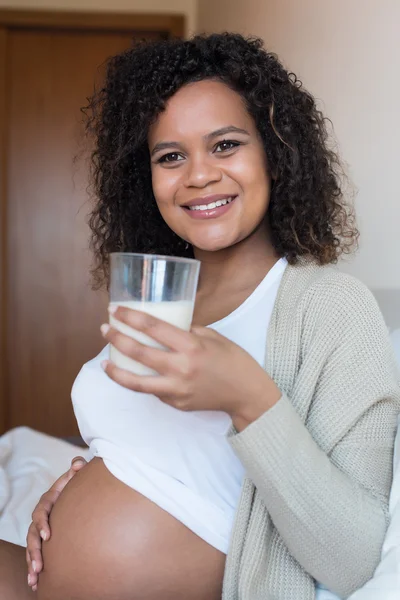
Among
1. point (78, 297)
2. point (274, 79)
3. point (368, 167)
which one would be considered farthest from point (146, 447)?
point (78, 297)

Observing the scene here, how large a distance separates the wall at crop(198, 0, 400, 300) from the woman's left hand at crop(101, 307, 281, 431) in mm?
628

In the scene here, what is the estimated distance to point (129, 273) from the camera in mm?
823

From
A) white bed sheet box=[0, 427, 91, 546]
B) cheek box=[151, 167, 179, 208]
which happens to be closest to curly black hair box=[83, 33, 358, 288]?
cheek box=[151, 167, 179, 208]

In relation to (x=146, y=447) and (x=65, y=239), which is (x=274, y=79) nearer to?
(x=146, y=447)

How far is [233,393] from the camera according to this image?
81 cm

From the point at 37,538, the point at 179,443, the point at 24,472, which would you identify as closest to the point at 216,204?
the point at 179,443

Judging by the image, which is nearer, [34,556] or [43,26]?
[34,556]

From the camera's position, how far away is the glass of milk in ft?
2.61

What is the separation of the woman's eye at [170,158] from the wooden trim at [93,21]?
8.78ft

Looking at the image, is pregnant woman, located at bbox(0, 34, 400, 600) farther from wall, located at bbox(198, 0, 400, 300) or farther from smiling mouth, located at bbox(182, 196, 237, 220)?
wall, located at bbox(198, 0, 400, 300)

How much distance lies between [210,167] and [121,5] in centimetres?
289

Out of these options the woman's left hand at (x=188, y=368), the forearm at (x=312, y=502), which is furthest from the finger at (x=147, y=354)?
the forearm at (x=312, y=502)

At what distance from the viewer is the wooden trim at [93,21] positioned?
3670 millimetres

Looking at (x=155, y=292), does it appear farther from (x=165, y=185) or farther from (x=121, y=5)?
(x=121, y=5)
